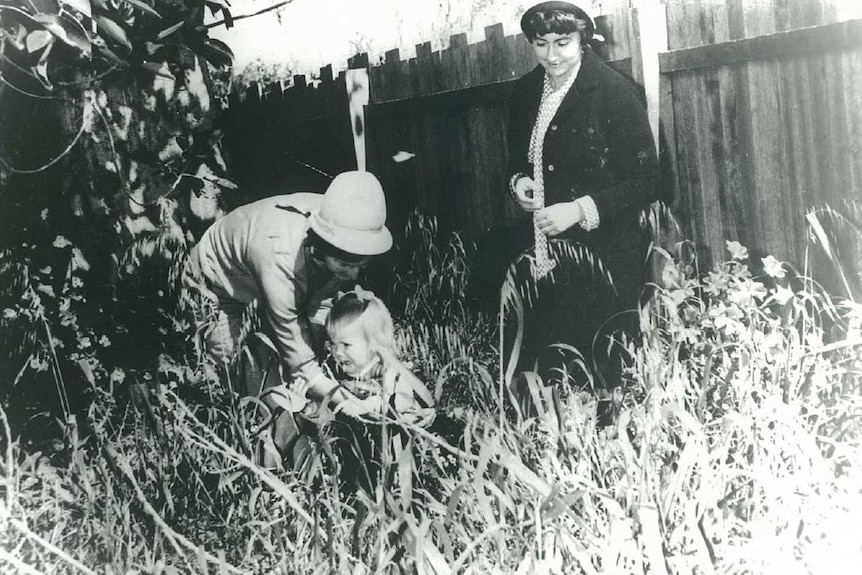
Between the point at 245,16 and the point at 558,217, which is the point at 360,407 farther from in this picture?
the point at 245,16

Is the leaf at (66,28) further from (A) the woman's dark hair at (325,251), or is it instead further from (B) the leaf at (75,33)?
(A) the woman's dark hair at (325,251)

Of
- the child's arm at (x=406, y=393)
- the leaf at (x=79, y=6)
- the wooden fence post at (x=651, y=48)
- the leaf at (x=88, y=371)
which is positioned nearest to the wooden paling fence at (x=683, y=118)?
the wooden fence post at (x=651, y=48)

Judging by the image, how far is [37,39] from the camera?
10.7 ft

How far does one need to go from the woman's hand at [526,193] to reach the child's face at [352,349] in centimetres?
74

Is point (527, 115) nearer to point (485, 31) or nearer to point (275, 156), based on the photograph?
point (485, 31)

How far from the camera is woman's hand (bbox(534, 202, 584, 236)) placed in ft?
9.95

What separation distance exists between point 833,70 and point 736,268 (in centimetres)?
68

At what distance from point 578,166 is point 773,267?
0.72 meters

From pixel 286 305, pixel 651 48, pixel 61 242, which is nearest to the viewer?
pixel 651 48

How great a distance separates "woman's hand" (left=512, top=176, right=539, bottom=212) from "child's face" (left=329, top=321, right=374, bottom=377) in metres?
0.74

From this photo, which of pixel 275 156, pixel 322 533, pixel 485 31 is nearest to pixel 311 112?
pixel 275 156

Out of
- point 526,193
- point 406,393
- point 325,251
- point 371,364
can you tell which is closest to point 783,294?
point 526,193

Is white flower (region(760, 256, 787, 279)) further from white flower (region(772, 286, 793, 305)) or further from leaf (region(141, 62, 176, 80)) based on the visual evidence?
leaf (region(141, 62, 176, 80))

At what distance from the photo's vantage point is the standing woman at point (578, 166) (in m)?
2.96
